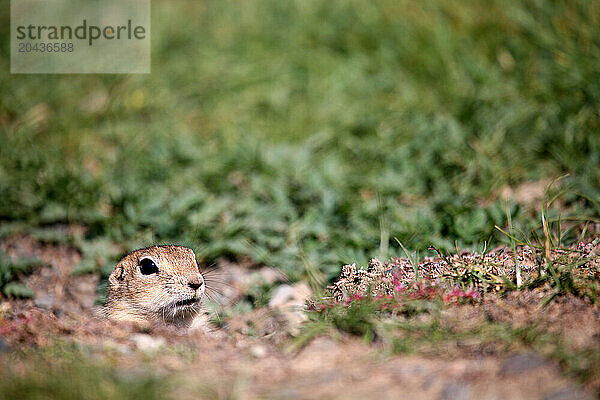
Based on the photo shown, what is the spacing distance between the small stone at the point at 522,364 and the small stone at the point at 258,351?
0.99 m

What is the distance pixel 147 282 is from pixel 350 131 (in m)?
2.26

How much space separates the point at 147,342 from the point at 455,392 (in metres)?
1.42

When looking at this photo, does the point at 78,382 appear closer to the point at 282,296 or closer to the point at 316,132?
the point at 282,296

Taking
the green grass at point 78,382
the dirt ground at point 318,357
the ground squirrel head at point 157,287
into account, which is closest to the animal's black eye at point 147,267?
the ground squirrel head at point 157,287

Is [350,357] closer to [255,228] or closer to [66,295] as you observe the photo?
[255,228]

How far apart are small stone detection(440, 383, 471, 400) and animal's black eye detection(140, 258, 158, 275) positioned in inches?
67.9

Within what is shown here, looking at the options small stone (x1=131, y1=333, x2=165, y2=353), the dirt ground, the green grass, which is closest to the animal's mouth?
the dirt ground

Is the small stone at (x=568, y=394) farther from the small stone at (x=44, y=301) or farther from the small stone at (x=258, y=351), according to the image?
the small stone at (x=44, y=301)

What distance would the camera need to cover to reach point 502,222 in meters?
3.78

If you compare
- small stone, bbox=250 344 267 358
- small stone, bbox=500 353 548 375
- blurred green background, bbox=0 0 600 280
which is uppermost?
blurred green background, bbox=0 0 600 280

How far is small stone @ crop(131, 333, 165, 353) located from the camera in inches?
118

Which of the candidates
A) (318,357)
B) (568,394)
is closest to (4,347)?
(318,357)

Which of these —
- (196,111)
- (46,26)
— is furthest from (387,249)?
(46,26)

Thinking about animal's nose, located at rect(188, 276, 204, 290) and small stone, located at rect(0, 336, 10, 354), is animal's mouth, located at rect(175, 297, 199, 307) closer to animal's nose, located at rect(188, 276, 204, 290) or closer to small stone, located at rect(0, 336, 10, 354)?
animal's nose, located at rect(188, 276, 204, 290)
